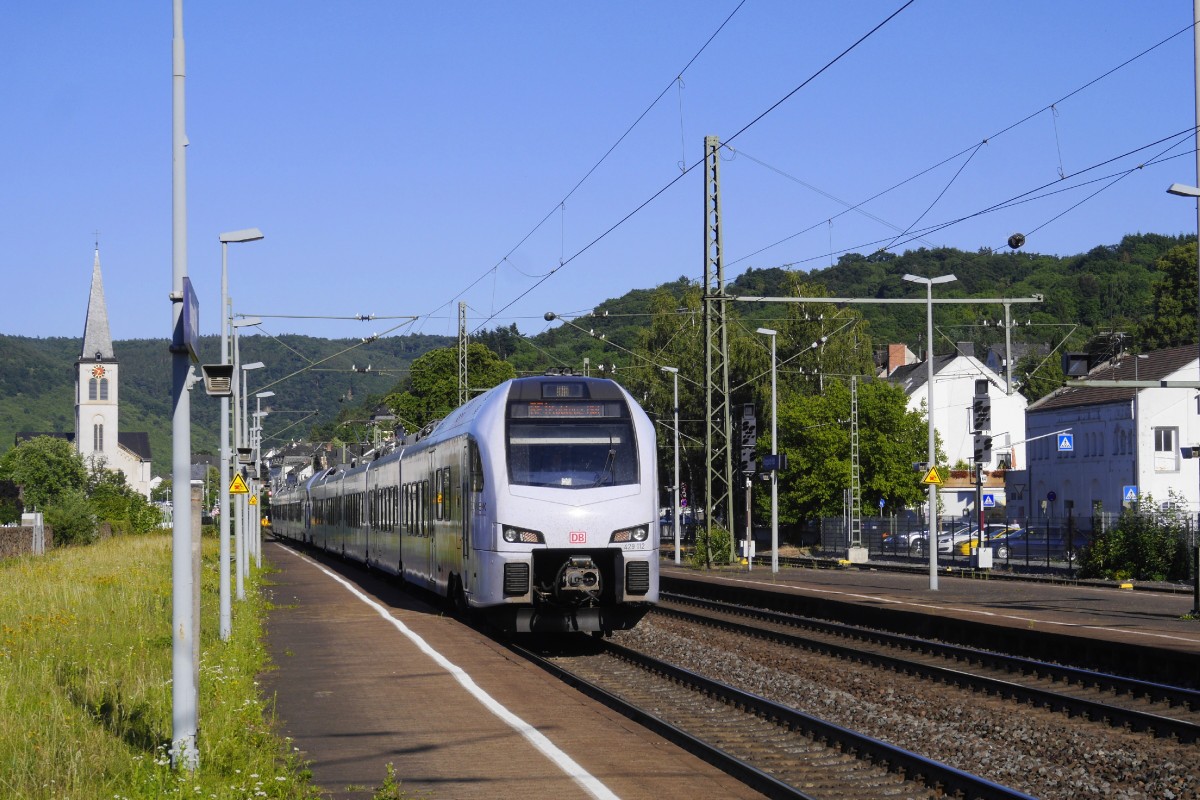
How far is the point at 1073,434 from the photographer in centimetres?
7650

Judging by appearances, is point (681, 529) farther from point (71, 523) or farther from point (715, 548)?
point (715, 548)

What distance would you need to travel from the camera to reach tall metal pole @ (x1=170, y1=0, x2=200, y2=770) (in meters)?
9.16

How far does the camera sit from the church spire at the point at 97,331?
143125mm

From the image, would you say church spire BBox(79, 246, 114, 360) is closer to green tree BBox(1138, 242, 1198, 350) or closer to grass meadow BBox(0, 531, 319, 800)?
green tree BBox(1138, 242, 1198, 350)

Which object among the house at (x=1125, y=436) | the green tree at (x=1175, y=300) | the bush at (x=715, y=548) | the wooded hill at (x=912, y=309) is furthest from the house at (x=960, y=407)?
the bush at (x=715, y=548)

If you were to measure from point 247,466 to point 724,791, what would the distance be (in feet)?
78.7

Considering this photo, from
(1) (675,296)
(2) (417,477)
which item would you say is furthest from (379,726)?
(1) (675,296)

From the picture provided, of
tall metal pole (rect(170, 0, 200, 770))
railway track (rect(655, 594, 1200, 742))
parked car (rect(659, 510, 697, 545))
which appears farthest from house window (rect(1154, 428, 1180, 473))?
tall metal pole (rect(170, 0, 200, 770))

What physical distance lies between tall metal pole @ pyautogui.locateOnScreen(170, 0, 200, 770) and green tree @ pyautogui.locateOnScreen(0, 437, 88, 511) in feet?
375

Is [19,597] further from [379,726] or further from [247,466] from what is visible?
[379,726]

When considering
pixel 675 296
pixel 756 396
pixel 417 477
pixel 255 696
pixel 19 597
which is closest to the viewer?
pixel 255 696

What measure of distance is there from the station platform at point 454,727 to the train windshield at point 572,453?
2402mm

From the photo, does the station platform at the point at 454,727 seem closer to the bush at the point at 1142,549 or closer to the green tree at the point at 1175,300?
the bush at the point at 1142,549

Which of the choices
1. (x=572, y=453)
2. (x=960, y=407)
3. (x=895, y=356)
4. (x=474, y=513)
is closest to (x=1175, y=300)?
(x=960, y=407)
